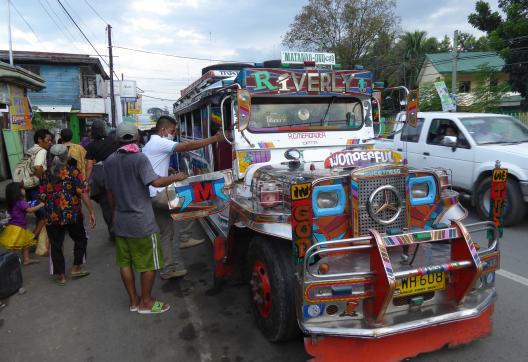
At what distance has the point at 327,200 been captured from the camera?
9.80 ft

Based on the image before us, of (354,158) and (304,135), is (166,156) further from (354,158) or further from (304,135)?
(354,158)

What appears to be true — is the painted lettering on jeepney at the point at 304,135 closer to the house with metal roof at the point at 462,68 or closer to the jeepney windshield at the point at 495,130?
the jeepney windshield at the point at 495,130

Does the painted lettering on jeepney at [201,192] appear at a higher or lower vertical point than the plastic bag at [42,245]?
higher

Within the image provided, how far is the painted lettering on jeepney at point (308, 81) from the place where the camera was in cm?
417

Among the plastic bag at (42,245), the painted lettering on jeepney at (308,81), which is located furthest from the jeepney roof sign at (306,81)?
the plastic bag at (42,245)

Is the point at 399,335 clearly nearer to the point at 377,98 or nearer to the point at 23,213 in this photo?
the point at 377,98

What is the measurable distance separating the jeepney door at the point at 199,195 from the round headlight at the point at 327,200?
107cm

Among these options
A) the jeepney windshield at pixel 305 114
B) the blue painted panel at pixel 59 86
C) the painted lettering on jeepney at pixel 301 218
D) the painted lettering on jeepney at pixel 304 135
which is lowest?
the painted lettering on jeepney at pixel 301 218

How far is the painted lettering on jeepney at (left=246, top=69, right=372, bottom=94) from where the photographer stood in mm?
4168

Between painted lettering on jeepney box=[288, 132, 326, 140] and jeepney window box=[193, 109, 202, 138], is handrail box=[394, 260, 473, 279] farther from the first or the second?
jeepney window box=[193, 109, 202, 138]

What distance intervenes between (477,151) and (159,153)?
517 cm

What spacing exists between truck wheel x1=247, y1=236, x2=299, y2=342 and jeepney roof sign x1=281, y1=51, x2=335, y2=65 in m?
2.36

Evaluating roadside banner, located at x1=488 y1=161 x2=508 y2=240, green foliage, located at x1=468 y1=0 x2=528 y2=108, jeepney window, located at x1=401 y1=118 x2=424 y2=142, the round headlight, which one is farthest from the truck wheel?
green foliage, located at x1=468 y1=0 x2=528 y2=108

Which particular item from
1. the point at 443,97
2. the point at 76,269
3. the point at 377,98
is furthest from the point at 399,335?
the point at 443,97
